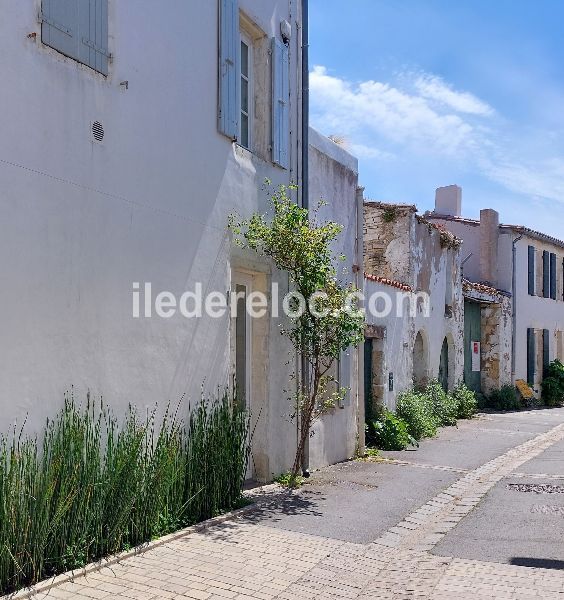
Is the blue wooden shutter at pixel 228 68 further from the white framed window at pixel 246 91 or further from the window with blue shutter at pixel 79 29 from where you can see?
the window with blue shutter at pixel 79 29

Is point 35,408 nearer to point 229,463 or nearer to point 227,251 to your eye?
point 229,463

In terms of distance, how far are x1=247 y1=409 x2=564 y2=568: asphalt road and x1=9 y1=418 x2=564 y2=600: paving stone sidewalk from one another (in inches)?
9.0

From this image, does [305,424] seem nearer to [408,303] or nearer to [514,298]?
[408,303]

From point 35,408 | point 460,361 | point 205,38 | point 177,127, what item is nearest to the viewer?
point 35,408

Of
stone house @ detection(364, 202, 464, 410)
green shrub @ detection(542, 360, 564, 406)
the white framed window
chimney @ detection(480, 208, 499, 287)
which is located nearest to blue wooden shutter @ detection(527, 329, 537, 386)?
green shrub @ detection(542, 360, 564, 406)

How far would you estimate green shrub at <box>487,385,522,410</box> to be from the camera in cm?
1919

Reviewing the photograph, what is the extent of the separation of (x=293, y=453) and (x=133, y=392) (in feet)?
10.6

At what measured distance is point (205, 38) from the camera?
664 cm

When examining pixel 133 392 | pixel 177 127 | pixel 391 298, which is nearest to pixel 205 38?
pixel 177 127

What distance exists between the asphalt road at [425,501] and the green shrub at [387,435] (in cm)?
27

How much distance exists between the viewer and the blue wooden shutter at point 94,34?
509cm

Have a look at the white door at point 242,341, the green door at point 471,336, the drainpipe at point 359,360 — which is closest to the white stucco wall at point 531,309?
the green door at point 471,336

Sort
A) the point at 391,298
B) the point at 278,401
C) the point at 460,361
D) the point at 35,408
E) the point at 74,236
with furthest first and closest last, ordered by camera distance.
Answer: the point at 460,361 < the point at 391,298 < the point at 278,401 < the point at 74,236 < the point at 35,408

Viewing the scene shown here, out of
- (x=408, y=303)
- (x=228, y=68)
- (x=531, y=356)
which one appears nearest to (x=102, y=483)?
(x=228, y=68)
